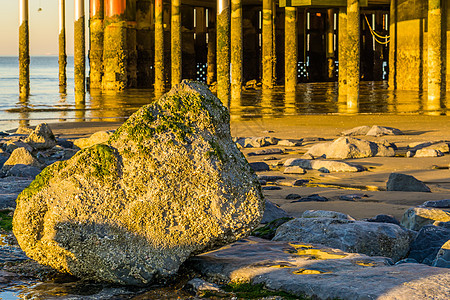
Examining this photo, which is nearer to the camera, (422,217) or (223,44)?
(422,217)

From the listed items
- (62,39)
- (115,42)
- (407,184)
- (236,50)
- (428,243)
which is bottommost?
(428,243)

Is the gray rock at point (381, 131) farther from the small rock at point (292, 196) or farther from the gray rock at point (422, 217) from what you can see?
the gray rock at point (422, 217)

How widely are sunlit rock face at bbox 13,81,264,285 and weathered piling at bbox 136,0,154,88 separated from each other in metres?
19.5

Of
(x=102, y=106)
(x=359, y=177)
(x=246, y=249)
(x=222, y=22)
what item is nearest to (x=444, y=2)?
(x=222, y=22)

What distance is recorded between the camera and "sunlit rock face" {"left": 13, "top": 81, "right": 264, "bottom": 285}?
3.16 m

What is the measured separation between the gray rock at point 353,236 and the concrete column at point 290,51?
15.1 metres

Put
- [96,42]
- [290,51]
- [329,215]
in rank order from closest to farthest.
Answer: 1. [329,215]
2. [290,51]
3. [96,42]

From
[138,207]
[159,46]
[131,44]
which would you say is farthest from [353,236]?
[131,44]

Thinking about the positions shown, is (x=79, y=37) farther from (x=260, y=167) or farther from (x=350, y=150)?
(x=260, y=167)

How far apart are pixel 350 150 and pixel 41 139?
3.97m

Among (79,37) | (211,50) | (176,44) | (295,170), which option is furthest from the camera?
(211,50)

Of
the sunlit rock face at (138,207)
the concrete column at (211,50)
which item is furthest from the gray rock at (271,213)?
the concrete column at (211,50)

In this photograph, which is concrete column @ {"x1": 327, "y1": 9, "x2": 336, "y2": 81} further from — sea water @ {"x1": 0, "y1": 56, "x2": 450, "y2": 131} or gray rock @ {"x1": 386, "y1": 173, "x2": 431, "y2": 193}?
gray rock @ {"x1": 386, "y1": 173, "x2": 431, "y2": 193}

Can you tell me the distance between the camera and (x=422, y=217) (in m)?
4.18
